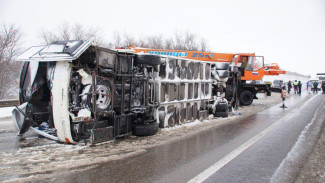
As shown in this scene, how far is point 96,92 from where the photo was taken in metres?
6.05

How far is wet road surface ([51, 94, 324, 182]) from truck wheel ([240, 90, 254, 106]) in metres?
9.82

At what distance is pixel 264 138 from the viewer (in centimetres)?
722

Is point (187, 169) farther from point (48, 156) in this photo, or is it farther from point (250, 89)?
point (250, 89)

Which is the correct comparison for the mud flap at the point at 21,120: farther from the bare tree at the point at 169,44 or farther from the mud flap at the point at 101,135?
the bare tree at the point at 169,44

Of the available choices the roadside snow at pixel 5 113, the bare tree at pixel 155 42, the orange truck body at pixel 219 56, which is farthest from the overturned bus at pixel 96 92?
the bare tree at pixel 155 42

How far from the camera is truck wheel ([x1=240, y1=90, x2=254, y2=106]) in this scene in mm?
17641

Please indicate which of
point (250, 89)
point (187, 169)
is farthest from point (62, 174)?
point (250, 89)

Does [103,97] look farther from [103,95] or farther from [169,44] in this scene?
[169,44]

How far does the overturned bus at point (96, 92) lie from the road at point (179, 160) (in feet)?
1.72

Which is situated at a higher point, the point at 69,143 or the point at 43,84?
the point at 43,84

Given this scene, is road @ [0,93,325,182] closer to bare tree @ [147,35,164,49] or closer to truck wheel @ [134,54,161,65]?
truck wheel @ [134,54,161,65]

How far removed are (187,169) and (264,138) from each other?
345cm

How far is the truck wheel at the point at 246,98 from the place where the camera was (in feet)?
57.9

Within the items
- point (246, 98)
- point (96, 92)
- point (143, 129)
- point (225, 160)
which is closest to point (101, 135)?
point (96, 92)
